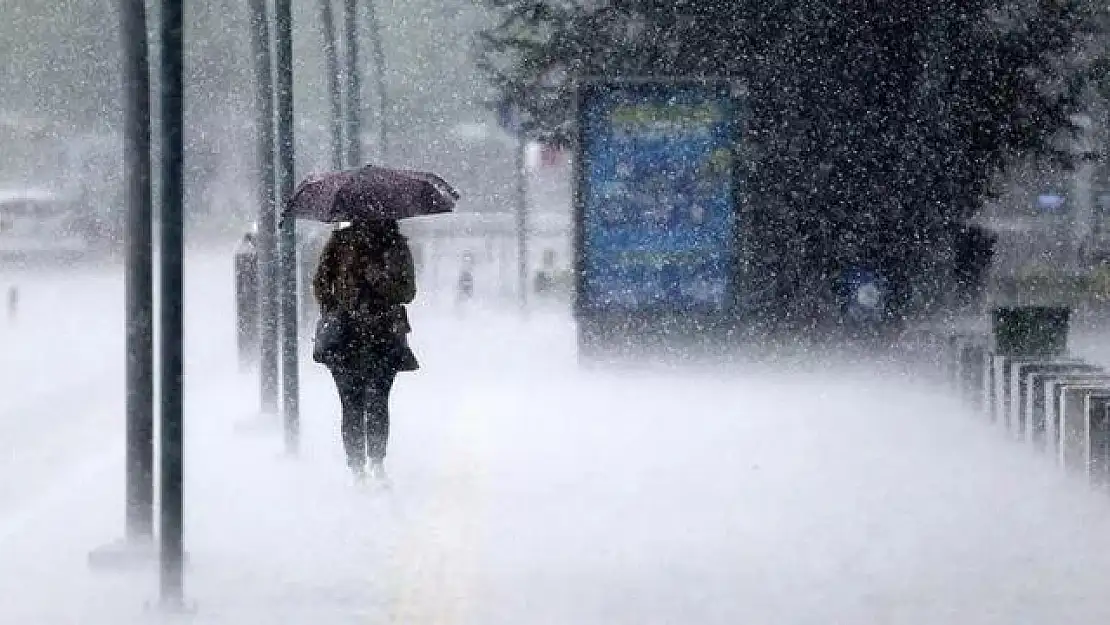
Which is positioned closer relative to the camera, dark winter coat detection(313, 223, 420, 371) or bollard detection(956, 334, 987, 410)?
dark winter coat detection(313, 223, 420, 371)

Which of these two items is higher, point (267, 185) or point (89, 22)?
point (89, 22)

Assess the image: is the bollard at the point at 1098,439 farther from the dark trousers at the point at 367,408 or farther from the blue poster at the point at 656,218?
the blue poster at the point at 656,218

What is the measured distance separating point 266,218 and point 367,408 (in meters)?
3.45

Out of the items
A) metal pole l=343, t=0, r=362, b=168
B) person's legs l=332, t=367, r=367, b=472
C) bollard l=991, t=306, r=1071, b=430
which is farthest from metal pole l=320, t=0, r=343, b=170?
person's legs l=332, t=367, r=367, b=472

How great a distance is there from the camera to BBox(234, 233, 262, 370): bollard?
68.0 ft

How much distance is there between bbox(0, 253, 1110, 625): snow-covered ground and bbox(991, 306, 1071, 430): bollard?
47 centimetres

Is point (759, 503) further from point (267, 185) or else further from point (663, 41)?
point (663, 41)

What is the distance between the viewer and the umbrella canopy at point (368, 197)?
1195cm

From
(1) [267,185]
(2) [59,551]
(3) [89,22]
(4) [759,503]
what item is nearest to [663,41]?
(1) [267,185]

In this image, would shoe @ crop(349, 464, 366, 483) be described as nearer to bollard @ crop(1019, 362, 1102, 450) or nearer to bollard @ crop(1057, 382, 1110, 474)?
bollard @ crop(1057, 382, 1110, 474)

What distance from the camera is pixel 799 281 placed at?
2088 cm

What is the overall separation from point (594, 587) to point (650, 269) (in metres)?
10.7

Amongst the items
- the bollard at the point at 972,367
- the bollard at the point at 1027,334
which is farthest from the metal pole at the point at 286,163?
the bollard at the point at 972,367

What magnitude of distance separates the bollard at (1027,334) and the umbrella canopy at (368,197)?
4547mm
